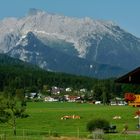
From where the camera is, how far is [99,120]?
81625 mm

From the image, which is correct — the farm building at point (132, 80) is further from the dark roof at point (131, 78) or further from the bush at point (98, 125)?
the bush at point (98, 125)

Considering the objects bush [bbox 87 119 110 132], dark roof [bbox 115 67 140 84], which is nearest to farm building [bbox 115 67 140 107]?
dark roof [bbox 115 67 140 84]

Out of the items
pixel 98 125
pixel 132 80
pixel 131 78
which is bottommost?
pixel 98 125

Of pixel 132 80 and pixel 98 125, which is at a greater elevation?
pixel 132 80

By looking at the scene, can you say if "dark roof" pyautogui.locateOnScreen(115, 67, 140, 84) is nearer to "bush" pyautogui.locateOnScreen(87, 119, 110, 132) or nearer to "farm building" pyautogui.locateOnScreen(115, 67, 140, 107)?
"farm building" pyautogui.locateOnScreen(115, 67, 140, 107)

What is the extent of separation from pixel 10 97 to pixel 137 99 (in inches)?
1699

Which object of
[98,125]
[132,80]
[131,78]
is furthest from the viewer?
[98,125]

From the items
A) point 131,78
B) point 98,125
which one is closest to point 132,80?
point 131,78

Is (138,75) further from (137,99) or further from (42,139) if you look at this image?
(42,139)

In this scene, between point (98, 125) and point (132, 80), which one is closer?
point (132, 80)

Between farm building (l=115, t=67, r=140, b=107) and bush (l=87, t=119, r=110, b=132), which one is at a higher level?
farm building (l=115, t=67, r=140, b=107)

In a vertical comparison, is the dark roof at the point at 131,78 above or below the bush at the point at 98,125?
above

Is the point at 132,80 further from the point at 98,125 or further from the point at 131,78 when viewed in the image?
the point at 98,125

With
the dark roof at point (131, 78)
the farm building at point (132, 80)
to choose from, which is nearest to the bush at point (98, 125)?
the dark roof at point (131, 78)
